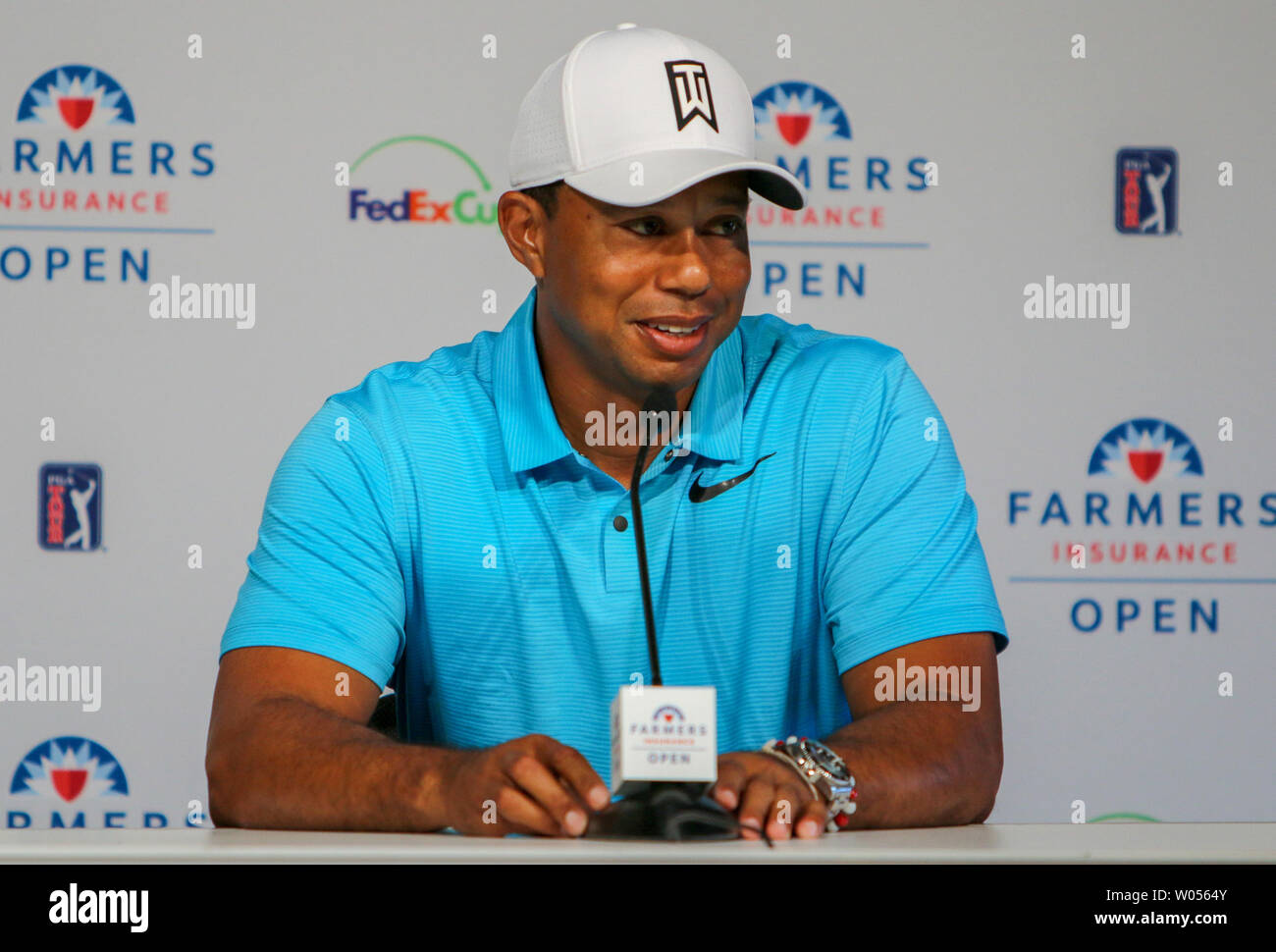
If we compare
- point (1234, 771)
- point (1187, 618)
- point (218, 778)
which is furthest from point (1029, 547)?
point (218, 778)

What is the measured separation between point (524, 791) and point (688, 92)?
738 millimetres

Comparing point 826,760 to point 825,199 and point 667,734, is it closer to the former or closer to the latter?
point 667,734

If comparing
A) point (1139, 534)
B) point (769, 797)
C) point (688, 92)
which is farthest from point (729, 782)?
point (1139, 534)

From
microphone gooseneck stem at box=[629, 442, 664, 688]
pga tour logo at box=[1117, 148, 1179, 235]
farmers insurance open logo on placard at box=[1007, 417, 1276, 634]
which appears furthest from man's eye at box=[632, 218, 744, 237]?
pga tour logo at box=[1117, 148, 1179, 235]

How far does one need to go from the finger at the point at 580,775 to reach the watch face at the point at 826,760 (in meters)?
0.17

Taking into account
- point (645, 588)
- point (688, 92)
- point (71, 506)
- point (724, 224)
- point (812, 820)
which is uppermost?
point (688, 92)

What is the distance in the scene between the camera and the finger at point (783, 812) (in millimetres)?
821

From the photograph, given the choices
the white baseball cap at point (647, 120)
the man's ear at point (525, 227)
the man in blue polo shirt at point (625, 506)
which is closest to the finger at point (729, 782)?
the man in blue polo shirt at point (625, 506)

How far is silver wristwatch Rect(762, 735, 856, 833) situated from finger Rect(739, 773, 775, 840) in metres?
0.05

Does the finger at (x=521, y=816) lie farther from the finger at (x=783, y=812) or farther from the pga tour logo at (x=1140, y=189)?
the pga tour logo at (x=1140, y=189)

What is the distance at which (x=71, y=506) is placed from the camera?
2182mm

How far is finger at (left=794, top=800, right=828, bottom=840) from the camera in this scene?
84 centimetres

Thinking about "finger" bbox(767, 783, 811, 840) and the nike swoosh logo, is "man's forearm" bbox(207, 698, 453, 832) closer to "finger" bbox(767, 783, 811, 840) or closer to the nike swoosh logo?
"finger" bbox(767, 783, 811, 840)

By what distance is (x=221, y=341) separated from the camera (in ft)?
7.22
